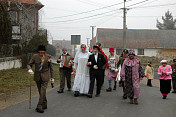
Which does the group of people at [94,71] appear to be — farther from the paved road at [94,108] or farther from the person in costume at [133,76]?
the paved road at [94,108]

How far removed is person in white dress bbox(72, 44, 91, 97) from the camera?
923 cm

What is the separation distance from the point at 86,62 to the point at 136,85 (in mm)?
2261

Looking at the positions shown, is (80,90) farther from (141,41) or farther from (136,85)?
(141,41)

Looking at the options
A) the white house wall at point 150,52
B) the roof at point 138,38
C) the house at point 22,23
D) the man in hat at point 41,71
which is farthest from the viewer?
the roof at point 138,38

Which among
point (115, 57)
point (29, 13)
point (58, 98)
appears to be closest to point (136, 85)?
point (58, 98)

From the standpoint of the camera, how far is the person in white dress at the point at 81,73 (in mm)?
9234

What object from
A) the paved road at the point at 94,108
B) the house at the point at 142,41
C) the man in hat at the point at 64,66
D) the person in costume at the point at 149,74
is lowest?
the paved road at the point at 94,108

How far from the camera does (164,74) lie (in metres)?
9.73

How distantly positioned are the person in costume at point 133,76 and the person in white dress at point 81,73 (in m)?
1.71

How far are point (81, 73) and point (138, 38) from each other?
55.4 metres

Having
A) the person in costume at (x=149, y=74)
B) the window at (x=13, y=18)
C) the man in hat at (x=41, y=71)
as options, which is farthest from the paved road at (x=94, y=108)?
the window at (x=13, y=18)

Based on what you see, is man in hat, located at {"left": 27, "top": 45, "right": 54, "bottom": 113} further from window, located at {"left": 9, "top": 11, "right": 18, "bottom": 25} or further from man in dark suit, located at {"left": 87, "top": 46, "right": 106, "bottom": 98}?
window, located at {"left": 9, "top": 11, "right": 18, "bottom": 25}

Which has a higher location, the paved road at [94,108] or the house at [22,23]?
the house at [22,23]

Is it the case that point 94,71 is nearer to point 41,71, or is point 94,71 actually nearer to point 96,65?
point 96,65
